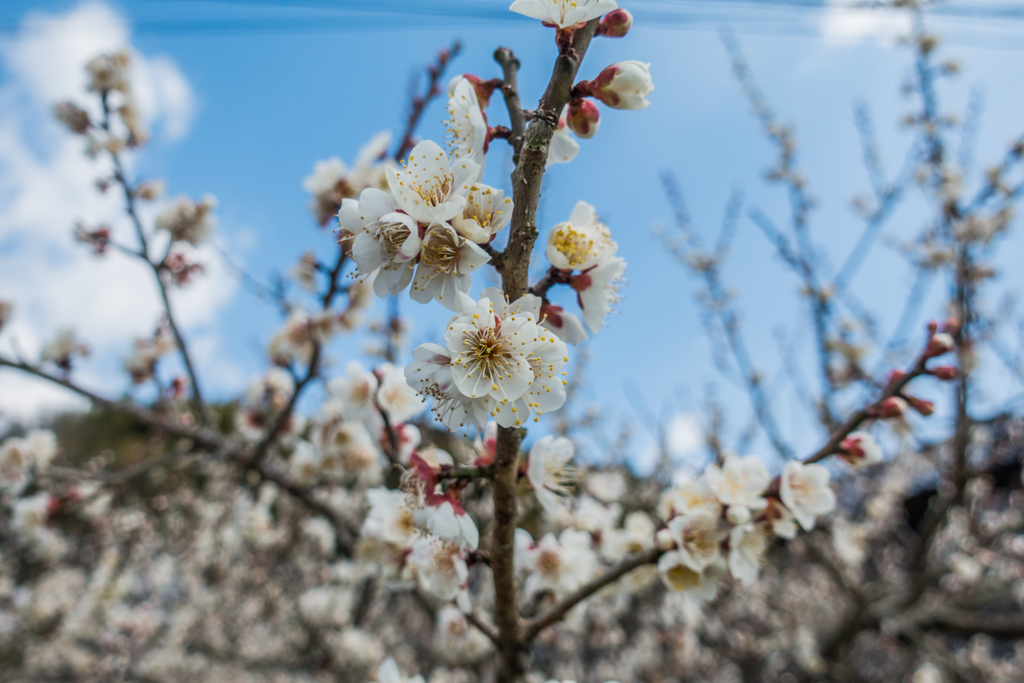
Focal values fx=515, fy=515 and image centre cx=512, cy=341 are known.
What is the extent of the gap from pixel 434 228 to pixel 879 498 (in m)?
6.68

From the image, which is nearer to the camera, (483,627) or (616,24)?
(616,24)

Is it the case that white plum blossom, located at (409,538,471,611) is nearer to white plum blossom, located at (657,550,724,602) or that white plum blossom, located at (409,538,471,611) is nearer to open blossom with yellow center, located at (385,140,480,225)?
white plum blossom, located at (657,550,724,602)

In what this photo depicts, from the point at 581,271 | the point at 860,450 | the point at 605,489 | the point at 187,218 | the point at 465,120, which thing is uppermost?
the point at 187,218

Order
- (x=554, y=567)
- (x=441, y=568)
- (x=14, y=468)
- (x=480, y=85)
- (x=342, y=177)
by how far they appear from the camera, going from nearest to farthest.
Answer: (x=480, y=85), (x=441, y=568), (x=554, y=567), (x=342, y=177), (x=14, y=468)

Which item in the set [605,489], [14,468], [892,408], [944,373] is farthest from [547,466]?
[14,468]

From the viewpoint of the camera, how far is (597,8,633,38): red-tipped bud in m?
1.08

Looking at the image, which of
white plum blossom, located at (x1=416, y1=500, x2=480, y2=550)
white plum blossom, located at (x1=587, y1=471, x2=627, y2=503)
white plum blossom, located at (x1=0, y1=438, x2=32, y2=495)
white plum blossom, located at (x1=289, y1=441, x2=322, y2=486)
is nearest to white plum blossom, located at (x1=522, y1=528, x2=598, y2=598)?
white plum blossom, located at (x1=416, y1=500, x2=480, y2=550)

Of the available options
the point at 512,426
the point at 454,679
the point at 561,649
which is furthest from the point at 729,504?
the point at 561,649

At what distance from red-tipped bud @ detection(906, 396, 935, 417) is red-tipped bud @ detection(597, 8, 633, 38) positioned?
4.24 feet

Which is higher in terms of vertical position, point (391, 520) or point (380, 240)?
point (380, 240)

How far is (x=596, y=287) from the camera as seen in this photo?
1083 mm

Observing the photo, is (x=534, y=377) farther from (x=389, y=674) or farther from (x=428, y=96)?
(x=428, y=96)

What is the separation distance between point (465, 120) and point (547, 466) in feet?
2.70

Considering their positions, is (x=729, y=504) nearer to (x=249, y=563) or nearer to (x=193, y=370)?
(x=193, y=370)
